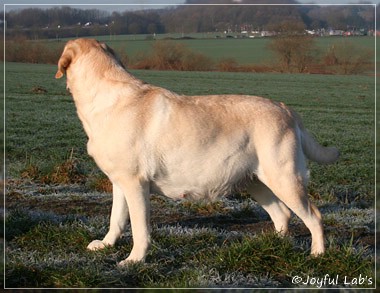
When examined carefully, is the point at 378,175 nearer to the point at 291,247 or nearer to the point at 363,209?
the point at 291,247

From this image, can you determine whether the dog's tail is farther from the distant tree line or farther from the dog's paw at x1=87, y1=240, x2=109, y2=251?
the dog's paw at x1=87, y1=240, x2=109, y2=251

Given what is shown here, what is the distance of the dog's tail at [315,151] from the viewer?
222 inches

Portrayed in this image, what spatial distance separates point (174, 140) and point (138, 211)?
74 centimetres

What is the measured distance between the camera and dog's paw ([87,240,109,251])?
5.47m

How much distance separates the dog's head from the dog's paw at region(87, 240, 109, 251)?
5.51ft

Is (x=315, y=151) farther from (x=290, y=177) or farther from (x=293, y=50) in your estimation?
(x=293, y=50)

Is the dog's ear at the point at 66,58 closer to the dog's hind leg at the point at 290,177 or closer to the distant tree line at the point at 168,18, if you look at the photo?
the distant tree line at the point at 168,18

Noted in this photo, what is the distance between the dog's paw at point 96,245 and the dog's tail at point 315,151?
2217 millimetres

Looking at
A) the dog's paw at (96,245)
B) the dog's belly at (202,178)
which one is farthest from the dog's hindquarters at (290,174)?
the dog's paw at (96,245)

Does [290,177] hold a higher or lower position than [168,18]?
lower

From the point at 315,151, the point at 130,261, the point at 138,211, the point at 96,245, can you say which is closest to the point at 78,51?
the point at 138,211

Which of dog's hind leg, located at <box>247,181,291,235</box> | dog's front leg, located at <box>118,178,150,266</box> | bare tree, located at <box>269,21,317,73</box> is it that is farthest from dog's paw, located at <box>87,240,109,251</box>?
bare tree, located at <box>269,21,317,73</box>

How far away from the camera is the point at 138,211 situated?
5141 millimetres

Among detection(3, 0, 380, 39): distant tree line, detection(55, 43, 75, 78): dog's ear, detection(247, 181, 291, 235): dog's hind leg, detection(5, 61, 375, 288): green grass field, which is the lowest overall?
detection(5, 61, 375, 288): green grass field
